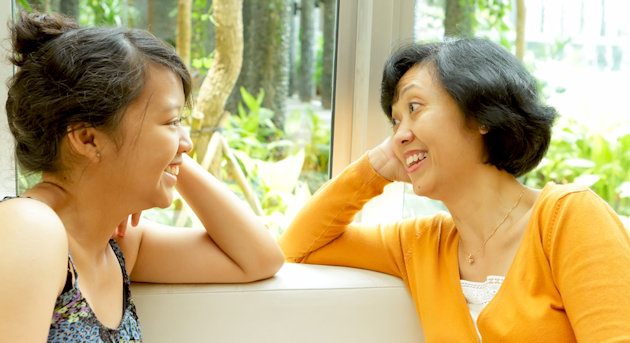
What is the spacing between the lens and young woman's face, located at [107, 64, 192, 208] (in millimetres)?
1542

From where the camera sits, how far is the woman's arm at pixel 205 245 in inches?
73.0

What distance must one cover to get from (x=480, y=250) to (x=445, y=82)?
1.24ft

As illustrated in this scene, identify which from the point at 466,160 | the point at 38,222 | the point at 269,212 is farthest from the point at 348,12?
the point at 38,222

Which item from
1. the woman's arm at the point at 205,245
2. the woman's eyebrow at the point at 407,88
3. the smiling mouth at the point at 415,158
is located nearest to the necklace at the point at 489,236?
the smiling mouth at the point at 415,158

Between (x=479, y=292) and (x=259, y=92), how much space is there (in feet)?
3.25

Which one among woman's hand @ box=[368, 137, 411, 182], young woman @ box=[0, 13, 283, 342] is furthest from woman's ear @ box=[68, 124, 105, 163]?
woman's hand @ box=[368, 137, 411, 182]

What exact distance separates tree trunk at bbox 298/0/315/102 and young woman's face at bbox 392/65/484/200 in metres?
0.68

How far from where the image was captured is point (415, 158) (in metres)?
1.84

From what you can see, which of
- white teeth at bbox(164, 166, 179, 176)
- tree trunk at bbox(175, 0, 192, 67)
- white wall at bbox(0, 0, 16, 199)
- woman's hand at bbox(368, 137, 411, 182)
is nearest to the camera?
white teeth at bbox(164, 166, 179, 176)

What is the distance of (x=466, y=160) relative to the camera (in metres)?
1.81

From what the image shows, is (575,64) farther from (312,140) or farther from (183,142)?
(183,142)

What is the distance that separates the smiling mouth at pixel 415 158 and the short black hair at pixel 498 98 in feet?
0.40

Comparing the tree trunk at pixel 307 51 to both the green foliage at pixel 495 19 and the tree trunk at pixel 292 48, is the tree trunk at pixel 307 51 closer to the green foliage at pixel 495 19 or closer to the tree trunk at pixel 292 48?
the tree trunk at pixel 292 48

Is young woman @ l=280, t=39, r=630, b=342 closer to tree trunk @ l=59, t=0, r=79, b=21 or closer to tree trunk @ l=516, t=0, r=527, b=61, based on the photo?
tree trunk @ l=516, t=0, r=527, b=61
